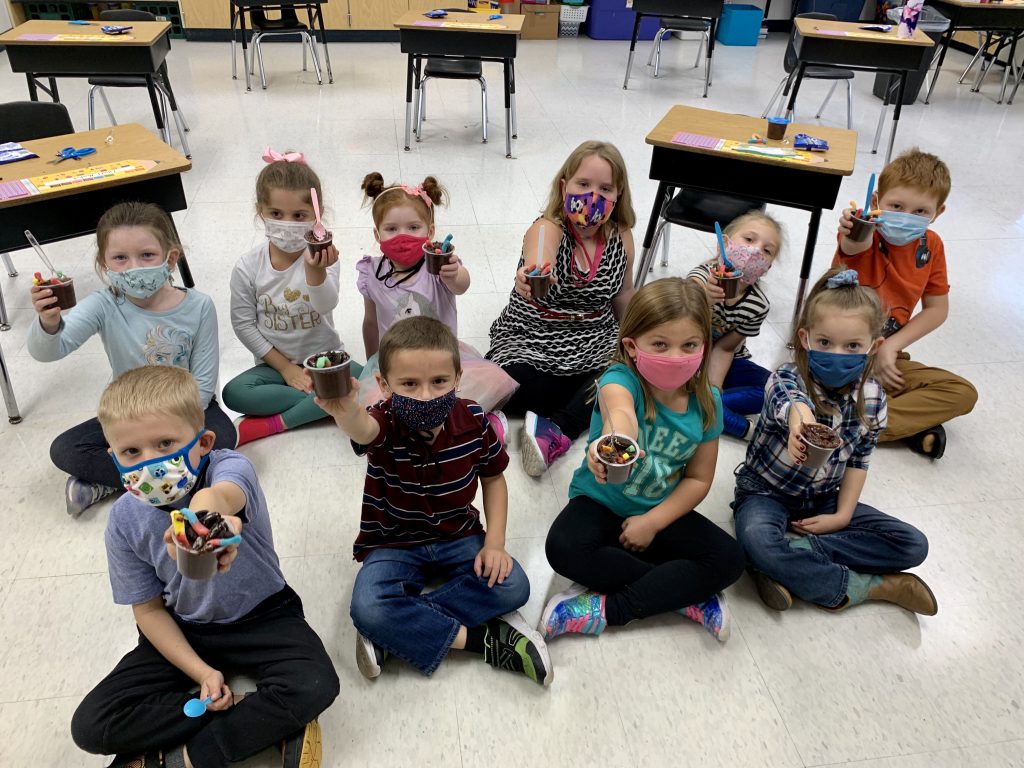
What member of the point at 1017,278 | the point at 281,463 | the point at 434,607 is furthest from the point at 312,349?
the point at 1017,278

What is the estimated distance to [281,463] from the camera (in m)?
2.35

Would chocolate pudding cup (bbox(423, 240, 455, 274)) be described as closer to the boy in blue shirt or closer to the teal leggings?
the teal leggings

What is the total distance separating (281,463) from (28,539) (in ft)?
2.28

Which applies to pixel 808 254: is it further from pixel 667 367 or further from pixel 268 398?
pixel 268 398

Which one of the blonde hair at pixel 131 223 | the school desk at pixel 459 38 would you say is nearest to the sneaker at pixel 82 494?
the blonde hair at pixel 131 223

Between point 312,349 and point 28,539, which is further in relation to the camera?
point 312,349

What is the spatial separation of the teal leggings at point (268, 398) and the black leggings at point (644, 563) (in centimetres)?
99

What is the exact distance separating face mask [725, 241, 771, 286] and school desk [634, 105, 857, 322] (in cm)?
48

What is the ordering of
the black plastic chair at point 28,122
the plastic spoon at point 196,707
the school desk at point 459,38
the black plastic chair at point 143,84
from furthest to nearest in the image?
the school desk at point 459,38 < the black plastic chair at point 143,84 < the black plastic chair at point 28,122 < the plastic spoon at point 196,707

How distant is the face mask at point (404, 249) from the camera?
2240mm

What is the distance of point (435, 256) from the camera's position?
82.8 inches

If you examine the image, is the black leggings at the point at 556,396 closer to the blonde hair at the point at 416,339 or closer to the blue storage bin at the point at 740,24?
the blonde hair at the point at 416,339

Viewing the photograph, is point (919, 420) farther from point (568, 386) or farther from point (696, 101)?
point (696, 101)

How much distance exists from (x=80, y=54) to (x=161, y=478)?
354 centimetres
